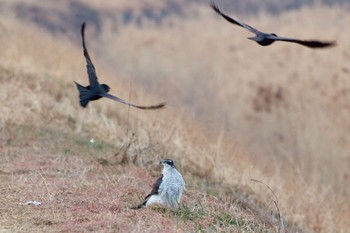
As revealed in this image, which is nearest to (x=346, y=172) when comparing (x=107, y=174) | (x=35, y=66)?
(x=35, y=66)

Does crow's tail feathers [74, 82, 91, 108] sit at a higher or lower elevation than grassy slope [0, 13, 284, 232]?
higher

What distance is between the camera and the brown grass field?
7020 millimetres

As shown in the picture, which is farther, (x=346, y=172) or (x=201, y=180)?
(x=346, y=172)

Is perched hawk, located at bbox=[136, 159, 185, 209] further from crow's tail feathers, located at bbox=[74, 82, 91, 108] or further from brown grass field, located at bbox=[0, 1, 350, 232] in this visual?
crow's tail feathers, located at bbox=[74, 82, 91, 108]

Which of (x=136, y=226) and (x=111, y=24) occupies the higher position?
(x=111, y=24)

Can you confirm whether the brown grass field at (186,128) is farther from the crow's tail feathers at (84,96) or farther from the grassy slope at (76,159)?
the crow's tail feathers at (84,96)

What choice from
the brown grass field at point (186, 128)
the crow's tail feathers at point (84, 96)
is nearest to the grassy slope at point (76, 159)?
the brown grass field at point (186, 128)

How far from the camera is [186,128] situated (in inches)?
478

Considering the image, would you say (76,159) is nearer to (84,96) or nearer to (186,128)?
(84,96)

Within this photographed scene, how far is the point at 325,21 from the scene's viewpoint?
21984 millimetres

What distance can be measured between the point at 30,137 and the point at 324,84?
35.1ft

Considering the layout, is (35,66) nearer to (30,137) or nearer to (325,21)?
(30,137)

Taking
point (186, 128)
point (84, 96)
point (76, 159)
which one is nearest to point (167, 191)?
point (84, 96)

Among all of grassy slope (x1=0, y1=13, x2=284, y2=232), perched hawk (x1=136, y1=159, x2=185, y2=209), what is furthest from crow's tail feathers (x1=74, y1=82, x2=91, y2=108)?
perched hawk (x1=136, y1=159, x2=185, y2=209)
